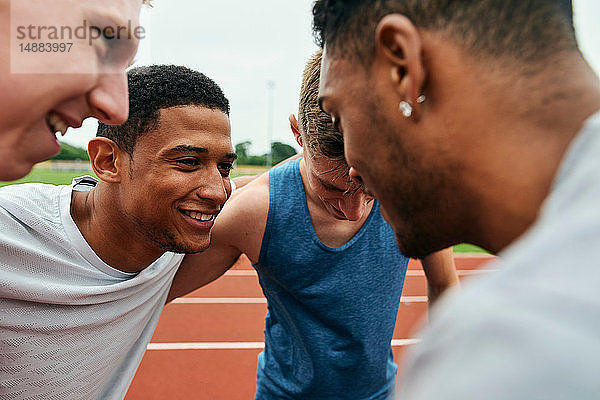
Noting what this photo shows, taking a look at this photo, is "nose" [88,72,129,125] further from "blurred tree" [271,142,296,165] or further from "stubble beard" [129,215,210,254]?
"blurred tree" [271,142,296,165]

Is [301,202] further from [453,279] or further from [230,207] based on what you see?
[453,279]

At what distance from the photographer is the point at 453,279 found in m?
1.94

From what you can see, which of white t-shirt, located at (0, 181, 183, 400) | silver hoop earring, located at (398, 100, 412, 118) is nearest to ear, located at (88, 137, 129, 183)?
white t-shirt, located at (0, 181, 183, 400)

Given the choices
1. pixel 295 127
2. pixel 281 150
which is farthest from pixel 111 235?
pixel 281 150

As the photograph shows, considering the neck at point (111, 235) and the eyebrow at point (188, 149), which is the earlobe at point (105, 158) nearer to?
the neck at point (111, 235)

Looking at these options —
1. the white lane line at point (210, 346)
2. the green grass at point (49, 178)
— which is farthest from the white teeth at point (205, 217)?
the green grass at point (49, 178)

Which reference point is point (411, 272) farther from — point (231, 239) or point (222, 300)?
point (231, 239)

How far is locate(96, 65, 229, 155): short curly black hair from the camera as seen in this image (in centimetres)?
163

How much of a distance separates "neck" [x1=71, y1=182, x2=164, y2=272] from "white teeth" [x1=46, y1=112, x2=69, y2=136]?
27.3 inches

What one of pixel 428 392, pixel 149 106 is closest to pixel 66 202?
pixel 149 106

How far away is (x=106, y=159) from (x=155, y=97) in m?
0.28

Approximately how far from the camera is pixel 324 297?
1694 mm

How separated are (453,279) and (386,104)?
1.34 m

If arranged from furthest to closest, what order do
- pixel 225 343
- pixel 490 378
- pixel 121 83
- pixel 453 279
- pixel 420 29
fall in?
1. pixel 225 343
2. pixel 453 279
3. pixel 121 83
4. pixel 420 29
5. pixel 490 378
